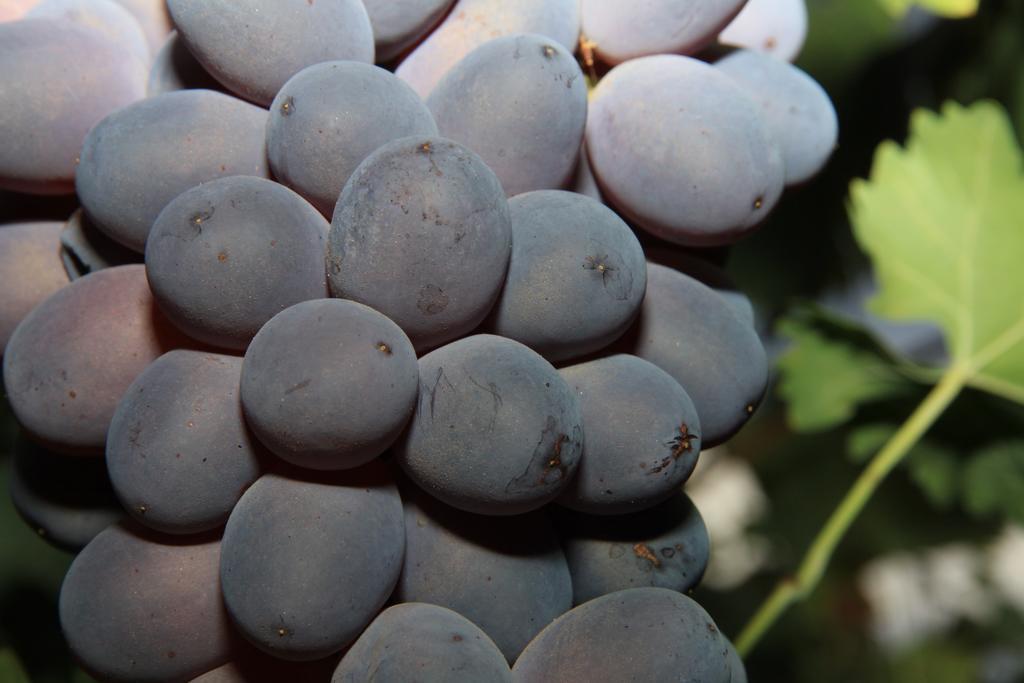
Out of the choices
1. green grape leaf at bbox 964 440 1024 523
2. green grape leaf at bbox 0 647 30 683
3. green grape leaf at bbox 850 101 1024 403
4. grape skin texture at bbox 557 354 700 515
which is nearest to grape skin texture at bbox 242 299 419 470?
grape skin texture at bbox 557 354 700 515

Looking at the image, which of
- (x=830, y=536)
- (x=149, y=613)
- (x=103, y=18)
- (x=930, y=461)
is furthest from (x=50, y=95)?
(x=930, y=461)

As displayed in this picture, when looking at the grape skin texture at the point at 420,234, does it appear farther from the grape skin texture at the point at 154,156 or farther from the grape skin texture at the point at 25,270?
the grape skin texture at the point at 25,270

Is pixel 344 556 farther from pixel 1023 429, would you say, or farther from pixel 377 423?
pixel 1023 429

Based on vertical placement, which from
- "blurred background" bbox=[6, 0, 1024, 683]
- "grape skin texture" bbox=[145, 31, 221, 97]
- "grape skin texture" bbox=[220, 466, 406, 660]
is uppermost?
Result: "grape skin texture" bbox=[145, 31, 221, 97]

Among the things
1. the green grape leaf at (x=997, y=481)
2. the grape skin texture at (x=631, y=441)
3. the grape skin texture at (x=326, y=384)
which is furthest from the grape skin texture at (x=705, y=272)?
the green grape leaf at (x=997, y=481)

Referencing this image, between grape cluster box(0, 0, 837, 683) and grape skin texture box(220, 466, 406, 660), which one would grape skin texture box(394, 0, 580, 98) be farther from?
grape skin texture box(220, 466, 406, 660)

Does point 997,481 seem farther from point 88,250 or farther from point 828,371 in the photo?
point 88,250
